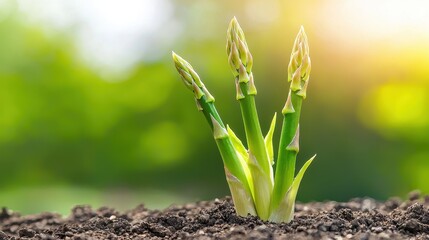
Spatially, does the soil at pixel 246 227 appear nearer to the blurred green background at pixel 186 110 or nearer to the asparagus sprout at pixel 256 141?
the asparagus sprout at pixel 256 141

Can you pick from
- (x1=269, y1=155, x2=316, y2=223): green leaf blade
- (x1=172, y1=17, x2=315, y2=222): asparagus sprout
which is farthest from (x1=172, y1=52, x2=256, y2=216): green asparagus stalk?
(x1=269, y1=155, x2=316, y2=223): green leaf blade

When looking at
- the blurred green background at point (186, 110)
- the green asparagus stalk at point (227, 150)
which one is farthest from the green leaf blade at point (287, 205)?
the blurred green background at point (186, 110)

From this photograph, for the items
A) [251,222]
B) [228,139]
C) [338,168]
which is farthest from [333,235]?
[338,168]

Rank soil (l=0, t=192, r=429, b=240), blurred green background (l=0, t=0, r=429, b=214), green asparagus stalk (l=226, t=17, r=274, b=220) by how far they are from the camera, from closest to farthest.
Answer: soil (l=0, t=192, r=429, b=240), green asparagus stalk (l=226, t=17, r=274, b=220), blurred green background (l=0, t=0, r=429, b=214)

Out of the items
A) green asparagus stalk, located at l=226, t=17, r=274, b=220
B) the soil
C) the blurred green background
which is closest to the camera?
the soil

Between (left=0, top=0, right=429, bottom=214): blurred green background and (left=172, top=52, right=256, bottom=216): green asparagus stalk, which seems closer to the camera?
(left=172, top=52, right=256, bottom=216): green asparagus stalk

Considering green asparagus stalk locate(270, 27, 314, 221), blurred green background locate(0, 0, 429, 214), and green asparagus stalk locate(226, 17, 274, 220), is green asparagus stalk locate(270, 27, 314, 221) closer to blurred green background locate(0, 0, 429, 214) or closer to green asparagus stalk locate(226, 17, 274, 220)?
green asparagus stalk locate(226, 17, 274, 220)

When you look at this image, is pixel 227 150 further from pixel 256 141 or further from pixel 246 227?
pixel 246 227

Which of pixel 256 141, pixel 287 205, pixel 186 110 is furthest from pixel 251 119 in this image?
pixel 186 110
